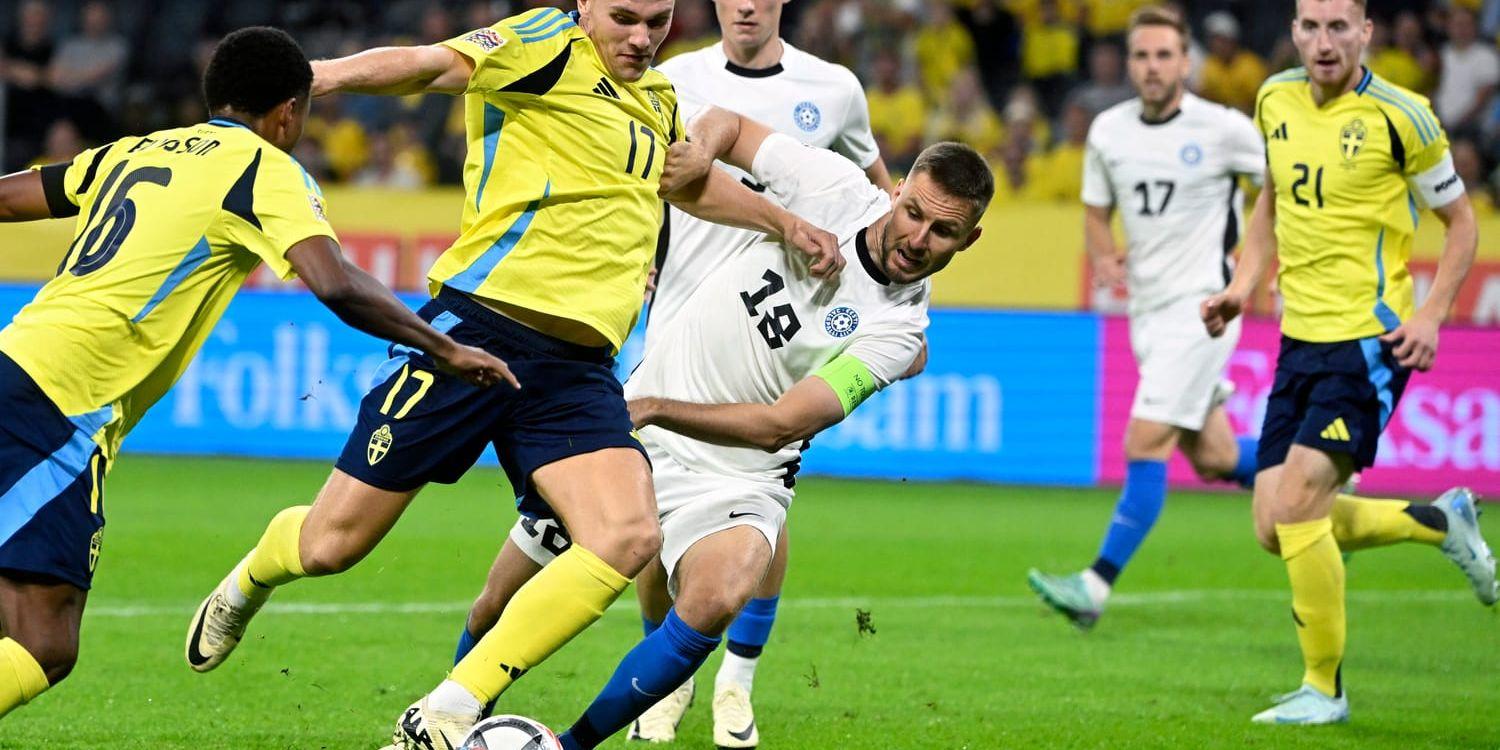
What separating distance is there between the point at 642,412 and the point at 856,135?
7.16 ft

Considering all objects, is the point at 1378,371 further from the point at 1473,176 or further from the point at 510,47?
the point at 1473,176

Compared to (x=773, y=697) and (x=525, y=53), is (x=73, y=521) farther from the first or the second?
(x=773, y=697)

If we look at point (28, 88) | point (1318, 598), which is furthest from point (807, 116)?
point (28, 88)

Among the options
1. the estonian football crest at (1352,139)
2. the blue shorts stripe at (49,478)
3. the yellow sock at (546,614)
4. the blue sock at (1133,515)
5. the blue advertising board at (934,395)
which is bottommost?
the blue advertising board at (934,395)

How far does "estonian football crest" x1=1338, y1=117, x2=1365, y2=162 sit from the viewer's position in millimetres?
6840

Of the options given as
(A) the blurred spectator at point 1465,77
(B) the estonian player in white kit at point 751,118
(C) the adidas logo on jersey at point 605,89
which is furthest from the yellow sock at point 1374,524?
(A) the blurred spectator at point 1465,77

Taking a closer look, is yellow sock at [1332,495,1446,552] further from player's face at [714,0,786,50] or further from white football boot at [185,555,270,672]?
white football boot at [185,555,270,672]

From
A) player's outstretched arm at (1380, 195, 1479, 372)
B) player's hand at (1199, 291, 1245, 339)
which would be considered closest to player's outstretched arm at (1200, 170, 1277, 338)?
player's hand at (1199, 291, 1245, 339)

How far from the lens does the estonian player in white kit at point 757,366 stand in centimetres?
518

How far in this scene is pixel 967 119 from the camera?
16.8m

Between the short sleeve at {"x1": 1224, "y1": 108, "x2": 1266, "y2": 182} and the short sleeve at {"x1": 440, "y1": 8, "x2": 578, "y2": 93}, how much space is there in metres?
4.92

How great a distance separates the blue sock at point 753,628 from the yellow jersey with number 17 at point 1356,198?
2364mm

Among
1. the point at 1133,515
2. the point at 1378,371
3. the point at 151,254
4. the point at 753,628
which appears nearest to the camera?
the point at 151,254

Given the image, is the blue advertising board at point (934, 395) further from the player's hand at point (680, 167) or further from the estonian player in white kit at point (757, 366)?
the player's hand at point (680, 167)
